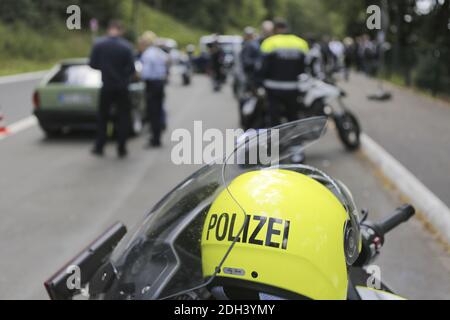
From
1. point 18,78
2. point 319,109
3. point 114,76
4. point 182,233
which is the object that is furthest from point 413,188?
point 18,78

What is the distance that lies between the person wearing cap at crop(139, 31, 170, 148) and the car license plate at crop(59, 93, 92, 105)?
113cm

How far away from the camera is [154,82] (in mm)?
10477

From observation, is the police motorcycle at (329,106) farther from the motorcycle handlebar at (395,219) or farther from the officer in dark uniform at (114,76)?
the motorcycle handlebar at (395,219)

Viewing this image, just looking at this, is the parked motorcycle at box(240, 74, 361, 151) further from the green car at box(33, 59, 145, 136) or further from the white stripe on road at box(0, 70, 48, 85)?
the white stripe on road at box(0, 70, 48, 85)

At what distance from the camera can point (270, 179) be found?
214 cm

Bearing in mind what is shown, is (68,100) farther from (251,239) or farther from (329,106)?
(251,239)

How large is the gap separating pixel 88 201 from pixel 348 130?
464 cm

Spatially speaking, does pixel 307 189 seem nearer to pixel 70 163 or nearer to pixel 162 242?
pixel 162 242

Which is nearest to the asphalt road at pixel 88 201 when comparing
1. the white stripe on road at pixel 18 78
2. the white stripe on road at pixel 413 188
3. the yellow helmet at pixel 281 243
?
the white stripe on road at pixel 413 188

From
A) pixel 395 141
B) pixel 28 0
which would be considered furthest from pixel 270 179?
pixel 28 0

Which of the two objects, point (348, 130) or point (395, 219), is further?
point (348, 130)

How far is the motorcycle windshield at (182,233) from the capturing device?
88.7 inches

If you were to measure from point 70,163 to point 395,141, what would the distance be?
522 centimetres

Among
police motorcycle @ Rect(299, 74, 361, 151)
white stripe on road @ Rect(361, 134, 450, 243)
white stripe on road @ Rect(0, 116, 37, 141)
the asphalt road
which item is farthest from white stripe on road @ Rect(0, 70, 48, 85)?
white stripe on road @ Rect(361, 134, 450, 243)
